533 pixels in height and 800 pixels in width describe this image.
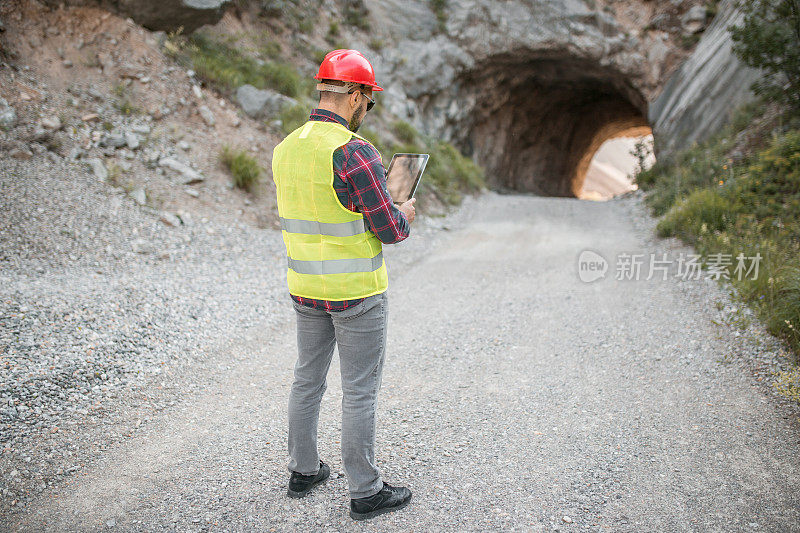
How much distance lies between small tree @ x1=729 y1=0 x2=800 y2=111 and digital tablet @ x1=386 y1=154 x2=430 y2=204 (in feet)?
29.5

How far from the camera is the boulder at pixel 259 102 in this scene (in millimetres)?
9203

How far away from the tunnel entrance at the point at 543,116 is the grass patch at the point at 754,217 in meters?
7.76

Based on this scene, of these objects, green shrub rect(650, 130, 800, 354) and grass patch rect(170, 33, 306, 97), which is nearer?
green shrub rect(650, 130, 800, 354)

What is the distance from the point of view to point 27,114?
6.75 m

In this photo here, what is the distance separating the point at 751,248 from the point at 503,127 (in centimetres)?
1446

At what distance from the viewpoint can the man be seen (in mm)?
2146

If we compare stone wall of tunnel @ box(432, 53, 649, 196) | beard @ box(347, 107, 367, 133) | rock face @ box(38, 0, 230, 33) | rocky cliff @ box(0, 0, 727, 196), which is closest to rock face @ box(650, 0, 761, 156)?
rocky cliff @ box(0, 0, 727, 196)

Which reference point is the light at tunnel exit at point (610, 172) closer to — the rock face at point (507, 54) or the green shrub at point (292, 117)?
the rock face at point (507, 54)

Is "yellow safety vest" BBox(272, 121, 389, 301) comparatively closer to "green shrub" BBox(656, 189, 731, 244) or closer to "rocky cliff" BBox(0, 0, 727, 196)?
"green shrub" BBox(656, 189, 731, 244)

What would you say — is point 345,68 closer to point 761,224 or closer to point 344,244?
point 344,244

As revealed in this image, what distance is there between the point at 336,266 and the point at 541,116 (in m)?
20.1

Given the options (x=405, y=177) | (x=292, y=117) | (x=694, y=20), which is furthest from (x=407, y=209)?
(x=694, y=20)

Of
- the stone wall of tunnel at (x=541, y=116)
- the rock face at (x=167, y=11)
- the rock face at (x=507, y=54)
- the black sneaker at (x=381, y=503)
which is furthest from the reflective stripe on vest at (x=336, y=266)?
the stone wall of tunnel at (x=541, y=116)

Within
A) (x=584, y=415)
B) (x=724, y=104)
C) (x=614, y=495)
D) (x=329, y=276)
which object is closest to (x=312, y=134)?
(x=329, y=276)
